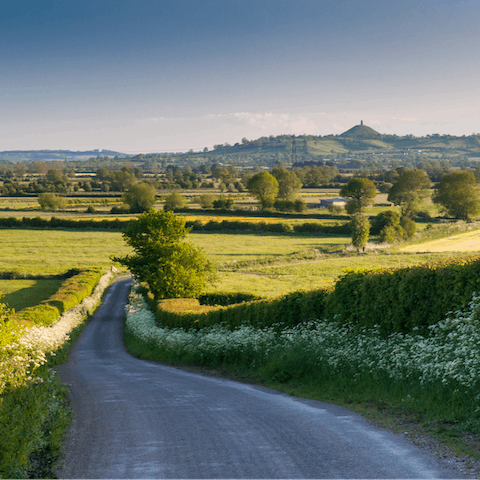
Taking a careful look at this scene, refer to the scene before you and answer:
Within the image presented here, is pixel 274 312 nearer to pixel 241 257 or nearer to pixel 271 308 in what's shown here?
pixel 271 308

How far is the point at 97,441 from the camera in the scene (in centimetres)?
813

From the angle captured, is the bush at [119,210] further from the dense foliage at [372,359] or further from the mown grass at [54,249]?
the dense foliage at [372,359]

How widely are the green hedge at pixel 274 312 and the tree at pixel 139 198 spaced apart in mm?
105179

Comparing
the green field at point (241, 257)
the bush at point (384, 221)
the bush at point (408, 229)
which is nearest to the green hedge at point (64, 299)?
the green field at point (241, 257)

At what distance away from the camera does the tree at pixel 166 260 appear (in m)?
37.5

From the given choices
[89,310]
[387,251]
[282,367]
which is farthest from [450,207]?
[282,367]

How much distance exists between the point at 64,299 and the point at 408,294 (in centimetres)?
3783

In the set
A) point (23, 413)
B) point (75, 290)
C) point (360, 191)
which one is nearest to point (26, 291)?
point (75, 290)

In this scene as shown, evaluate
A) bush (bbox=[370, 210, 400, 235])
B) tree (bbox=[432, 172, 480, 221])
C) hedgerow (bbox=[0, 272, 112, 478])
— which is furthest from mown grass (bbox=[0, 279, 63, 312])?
tree (bbox=[432, 172, 480, 221])

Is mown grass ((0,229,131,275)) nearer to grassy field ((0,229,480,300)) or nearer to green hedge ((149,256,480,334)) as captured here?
grassy field ((0,229,480,300))

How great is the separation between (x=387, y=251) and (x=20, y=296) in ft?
171

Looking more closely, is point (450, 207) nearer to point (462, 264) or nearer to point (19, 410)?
point (462, 264)

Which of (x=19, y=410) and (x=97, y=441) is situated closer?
(x=97, y=441)

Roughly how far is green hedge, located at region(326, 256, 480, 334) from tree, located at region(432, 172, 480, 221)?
323 feet
